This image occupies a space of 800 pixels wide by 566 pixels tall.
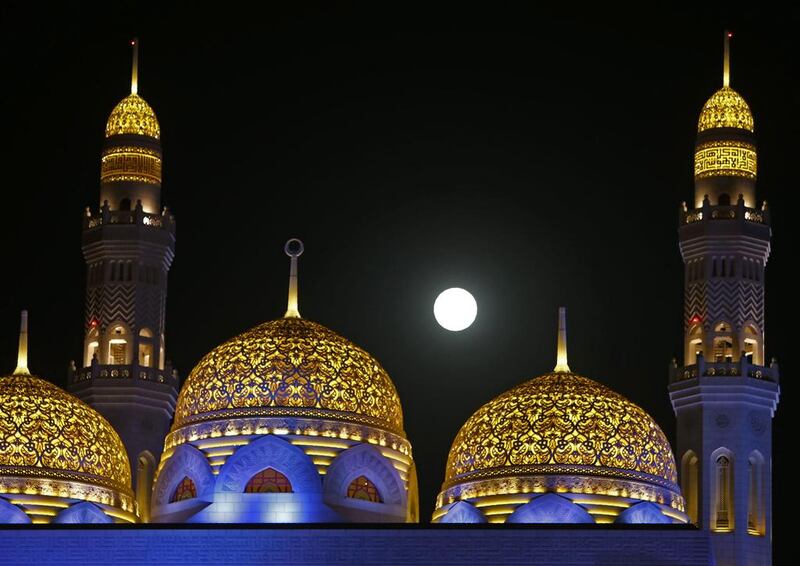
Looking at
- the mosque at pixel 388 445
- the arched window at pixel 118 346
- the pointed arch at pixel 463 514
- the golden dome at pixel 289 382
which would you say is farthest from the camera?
the arched window at pixel 118 346

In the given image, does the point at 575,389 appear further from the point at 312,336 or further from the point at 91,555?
the point at 91,555

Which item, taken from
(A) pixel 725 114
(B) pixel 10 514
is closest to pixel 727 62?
(A) pixel 725 114

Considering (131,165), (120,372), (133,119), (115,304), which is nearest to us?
(120,372)

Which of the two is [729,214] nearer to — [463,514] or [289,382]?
[463,514]

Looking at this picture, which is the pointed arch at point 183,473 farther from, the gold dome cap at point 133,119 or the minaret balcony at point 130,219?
the gold dome cap at point 133,119

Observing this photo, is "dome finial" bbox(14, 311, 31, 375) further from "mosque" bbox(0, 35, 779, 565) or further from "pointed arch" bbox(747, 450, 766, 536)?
"pointed arch" bbox(747, 450, 766, 536)

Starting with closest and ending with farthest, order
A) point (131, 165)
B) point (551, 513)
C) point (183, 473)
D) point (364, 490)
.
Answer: point (551, 513) → point (364, 490) → point (183, 473) → point (131, 165)

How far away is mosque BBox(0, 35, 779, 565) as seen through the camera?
5959 cm

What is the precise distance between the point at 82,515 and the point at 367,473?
5.63 m

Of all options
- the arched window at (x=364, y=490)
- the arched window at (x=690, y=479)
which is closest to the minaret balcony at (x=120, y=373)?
the arched window at (x=364, y=490)

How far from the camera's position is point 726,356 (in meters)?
66.6

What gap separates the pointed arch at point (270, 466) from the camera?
59938 mm

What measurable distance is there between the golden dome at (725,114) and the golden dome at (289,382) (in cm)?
1086

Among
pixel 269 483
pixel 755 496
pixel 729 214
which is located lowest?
pixel 269 483
